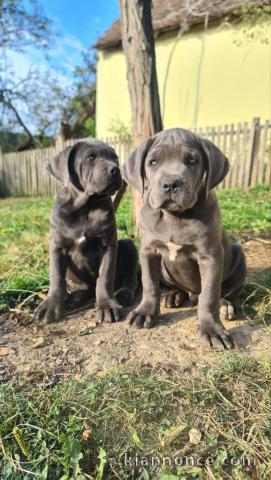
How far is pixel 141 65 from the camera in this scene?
5.13 m

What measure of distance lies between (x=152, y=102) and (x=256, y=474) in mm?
4414

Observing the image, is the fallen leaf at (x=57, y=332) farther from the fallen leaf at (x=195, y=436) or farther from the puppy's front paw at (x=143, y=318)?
the fallen leaf at (x=195, y=436)

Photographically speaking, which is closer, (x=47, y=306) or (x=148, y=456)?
(x=148, y=456)

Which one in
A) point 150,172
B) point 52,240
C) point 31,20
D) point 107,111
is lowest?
point 52,240

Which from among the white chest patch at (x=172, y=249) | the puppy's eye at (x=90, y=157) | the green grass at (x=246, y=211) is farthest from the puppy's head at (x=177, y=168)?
the green grass at (x=246, y=211)

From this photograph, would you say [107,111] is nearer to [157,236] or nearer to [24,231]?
Result: [24,231]

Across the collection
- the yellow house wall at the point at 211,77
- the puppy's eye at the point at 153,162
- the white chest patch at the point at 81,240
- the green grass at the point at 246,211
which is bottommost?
the green grass at the point at 246,211

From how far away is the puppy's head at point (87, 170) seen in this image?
12.3ft

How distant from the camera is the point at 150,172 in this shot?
327 centimetres

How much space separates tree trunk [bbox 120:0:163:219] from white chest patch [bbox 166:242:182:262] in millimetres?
2401

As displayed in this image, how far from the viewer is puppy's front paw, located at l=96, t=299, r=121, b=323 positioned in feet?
11.7

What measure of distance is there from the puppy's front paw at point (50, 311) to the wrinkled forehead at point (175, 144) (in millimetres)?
1575

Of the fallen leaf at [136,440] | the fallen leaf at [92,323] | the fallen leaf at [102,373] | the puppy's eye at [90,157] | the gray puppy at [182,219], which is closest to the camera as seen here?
the fallen leaf at [136,440]

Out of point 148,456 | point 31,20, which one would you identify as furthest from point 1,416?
point 31,20
